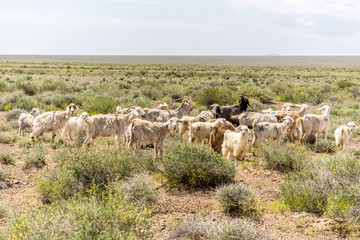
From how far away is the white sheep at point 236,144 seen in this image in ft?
30.0

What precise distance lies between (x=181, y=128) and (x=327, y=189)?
248 inches

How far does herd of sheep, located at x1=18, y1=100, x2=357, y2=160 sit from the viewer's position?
9.51 m

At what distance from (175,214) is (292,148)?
512cm

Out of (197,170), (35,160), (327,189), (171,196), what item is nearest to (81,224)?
(171,196)

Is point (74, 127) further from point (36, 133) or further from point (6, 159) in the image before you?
point (6, 159)

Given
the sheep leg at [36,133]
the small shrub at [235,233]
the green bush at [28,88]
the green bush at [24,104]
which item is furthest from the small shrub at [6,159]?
the green bush at [28,88]

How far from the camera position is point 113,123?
416 inches

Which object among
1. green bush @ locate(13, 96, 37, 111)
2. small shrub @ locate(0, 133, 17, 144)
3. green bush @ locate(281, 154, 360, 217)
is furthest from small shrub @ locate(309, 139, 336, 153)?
green bush @ locate(13, 96, 37, 111)

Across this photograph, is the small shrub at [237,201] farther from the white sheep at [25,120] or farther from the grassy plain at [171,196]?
the white sheep at [25,120]

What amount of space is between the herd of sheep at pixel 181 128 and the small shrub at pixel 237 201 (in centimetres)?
294

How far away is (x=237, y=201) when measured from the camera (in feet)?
20.4

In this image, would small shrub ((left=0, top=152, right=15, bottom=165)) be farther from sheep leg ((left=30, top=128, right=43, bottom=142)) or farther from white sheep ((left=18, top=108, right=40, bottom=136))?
white sheep ((left=18, top=108, right=40, bottom=136))

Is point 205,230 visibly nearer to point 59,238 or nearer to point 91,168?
point 59,238

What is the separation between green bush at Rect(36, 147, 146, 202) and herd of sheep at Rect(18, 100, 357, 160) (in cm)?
199
